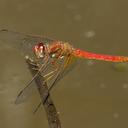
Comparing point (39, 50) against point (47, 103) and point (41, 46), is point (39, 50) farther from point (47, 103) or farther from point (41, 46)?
point (47, 103)

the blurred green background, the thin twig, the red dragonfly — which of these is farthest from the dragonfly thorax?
the blurred green background

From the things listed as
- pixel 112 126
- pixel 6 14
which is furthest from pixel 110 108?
pixel 6 14

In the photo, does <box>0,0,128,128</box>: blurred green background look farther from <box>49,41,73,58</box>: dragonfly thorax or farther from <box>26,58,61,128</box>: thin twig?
<box>26,58,61,128</box>: thin twig

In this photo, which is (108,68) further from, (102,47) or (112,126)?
(112,126)

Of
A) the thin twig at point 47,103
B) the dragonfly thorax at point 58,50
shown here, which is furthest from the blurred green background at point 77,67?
the thin twig at point 47,103

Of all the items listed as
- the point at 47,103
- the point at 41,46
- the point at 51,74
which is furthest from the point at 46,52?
the point at 47,103

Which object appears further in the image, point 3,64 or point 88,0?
point 88,0

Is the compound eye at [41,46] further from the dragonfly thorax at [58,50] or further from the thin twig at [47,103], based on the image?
the thin twig at [47,103]
